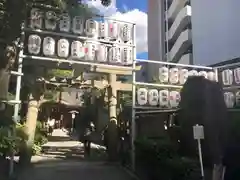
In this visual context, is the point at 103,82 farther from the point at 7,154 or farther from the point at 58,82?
the point at 7,154

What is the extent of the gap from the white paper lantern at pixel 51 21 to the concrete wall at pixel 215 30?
837 inches

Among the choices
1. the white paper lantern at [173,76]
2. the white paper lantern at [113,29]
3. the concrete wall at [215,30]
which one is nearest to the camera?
the white paper lantern at [113,29]

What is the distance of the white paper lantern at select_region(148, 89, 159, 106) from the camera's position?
12633 mm

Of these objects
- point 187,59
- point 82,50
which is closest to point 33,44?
point 82,50

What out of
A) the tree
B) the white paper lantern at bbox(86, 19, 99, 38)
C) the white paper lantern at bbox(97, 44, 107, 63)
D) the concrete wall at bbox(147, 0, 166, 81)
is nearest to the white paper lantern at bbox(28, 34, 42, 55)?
the tree

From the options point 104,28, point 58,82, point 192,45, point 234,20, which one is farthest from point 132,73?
point 192,45

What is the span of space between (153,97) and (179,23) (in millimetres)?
30456

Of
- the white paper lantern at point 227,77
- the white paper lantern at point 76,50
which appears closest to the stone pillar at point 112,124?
the white paper lantern at point 76,50

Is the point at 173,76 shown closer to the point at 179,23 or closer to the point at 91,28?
the point at 91,28

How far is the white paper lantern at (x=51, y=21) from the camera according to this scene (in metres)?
10.6

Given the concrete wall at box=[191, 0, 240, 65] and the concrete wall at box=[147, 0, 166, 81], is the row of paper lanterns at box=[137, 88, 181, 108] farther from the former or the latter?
the concrete wall at box=[147, 0, 166, 81]

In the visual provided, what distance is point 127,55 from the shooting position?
1210 cm

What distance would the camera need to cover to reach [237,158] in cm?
1055

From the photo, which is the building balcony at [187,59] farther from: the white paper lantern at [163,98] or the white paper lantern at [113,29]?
the white paper lantern at [113,29]
